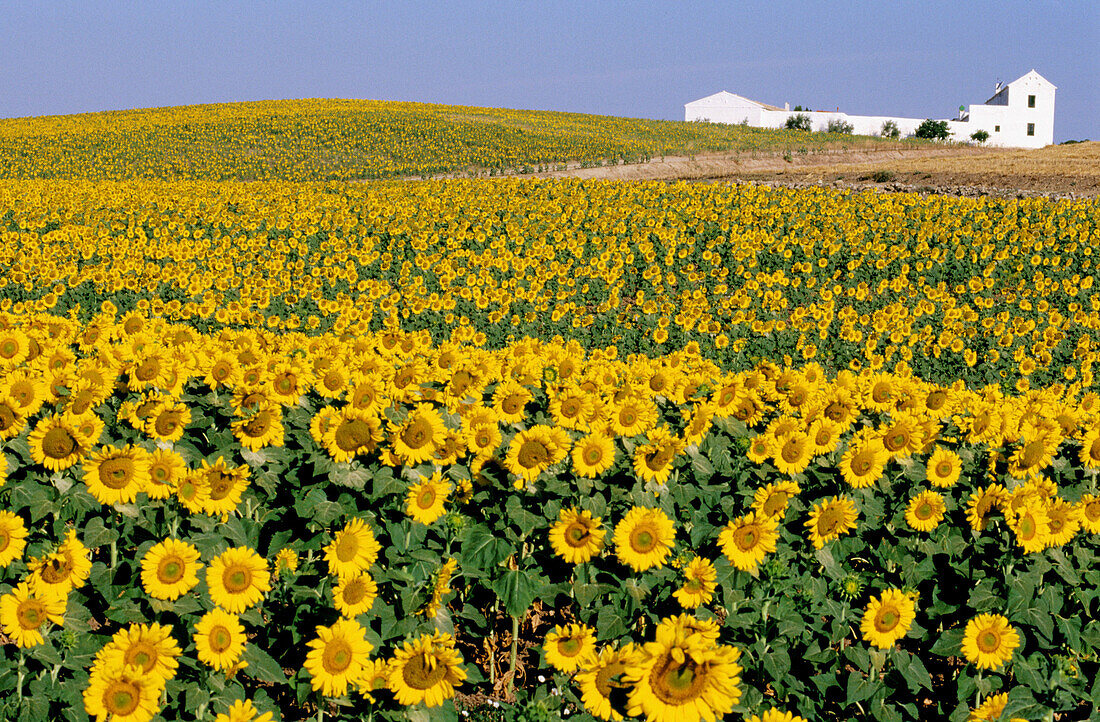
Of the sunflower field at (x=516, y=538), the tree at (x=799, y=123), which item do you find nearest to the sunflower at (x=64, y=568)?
the sunflower field at (x=516, y=538)

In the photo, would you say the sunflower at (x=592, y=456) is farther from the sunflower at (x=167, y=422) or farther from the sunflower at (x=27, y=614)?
the sunflower at (x=27, y=614)

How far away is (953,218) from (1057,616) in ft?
57.3

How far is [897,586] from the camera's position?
4.16 m

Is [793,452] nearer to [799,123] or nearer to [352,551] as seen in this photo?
[352,551]

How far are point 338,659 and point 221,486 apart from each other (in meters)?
1.08

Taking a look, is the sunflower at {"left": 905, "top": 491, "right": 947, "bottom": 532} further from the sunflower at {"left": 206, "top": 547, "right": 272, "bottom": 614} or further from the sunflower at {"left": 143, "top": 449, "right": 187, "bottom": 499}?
the sunflower at {"left": 143, "top": 449, "right": 187, "bottom": 499}

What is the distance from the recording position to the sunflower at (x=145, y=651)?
9.52ft

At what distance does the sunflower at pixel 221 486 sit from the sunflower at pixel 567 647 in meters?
1.59

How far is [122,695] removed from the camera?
2799 mm

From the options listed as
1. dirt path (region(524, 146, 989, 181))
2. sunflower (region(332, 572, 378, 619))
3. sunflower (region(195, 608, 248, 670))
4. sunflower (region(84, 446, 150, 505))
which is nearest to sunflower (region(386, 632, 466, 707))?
sunflower (region(332, 572, 378, 619))

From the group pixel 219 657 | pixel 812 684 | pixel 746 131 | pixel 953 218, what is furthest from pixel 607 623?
pixel 746 131

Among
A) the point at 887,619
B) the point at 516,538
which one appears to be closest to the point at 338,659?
the point at 516,538

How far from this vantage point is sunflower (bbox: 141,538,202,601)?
3258 mm

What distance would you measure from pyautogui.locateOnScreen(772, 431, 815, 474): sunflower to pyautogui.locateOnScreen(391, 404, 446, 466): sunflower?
1767mm
